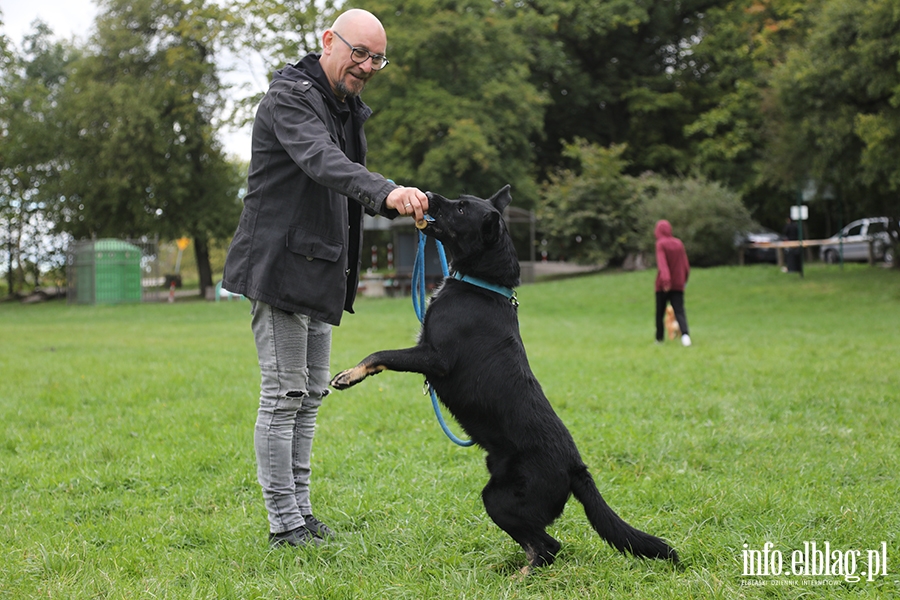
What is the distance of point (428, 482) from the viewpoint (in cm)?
489

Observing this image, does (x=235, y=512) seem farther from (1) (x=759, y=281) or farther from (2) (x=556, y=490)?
(1) (x=759, y=281)

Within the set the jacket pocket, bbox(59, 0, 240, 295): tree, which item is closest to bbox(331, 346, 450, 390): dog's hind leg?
the jacket pocket

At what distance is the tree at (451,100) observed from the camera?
29.1 m

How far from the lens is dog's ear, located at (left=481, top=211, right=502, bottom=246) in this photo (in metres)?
3.68

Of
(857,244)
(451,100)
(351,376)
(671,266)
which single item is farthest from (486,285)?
(857,244)

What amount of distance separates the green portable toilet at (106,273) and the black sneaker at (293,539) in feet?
88.6

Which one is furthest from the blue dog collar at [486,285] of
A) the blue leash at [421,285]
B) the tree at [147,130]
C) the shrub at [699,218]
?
the tree at [147,130]

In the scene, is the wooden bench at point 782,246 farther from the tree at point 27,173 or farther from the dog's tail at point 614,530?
the tree at point 27,173

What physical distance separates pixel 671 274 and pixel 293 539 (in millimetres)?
10170

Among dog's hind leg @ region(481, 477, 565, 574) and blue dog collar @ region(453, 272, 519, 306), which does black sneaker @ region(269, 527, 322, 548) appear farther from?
blue dog collar @ region(453, 272, 519, 306)

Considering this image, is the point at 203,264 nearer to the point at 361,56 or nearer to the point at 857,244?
the point at 857,244

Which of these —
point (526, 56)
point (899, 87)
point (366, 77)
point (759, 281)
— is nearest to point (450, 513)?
point (366, 77)

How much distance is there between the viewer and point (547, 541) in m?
3.46

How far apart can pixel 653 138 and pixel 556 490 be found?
3627 cm
